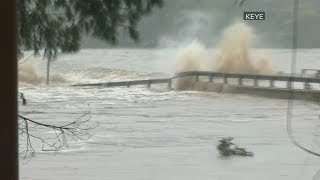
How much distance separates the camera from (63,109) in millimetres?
2025

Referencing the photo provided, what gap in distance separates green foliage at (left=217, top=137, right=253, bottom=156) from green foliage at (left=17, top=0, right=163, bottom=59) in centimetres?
91

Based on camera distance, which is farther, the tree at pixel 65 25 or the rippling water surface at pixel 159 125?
the rippling water surface at pixel 159 125

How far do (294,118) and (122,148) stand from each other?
1072 mm

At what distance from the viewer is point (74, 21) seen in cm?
162

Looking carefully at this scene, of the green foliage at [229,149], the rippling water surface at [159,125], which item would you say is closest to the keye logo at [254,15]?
the rippling water surface at [159,125]

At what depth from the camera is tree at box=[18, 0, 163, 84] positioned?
59.5 inches

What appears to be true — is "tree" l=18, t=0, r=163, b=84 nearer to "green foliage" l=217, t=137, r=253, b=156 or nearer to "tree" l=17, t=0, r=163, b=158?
"tree" l=17, t=0, r=163, b=158

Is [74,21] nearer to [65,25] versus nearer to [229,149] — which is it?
[65,25]

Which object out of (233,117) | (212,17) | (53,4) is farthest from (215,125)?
(53,4)

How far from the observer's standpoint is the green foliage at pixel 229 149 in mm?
2291

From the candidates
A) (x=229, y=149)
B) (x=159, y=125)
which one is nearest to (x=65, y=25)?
(x=229, y=149)

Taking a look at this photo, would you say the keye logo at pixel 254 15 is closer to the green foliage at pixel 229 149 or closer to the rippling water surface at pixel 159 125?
the rippling water surface at pixel 159 125

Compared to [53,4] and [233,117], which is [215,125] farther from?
[53,4]

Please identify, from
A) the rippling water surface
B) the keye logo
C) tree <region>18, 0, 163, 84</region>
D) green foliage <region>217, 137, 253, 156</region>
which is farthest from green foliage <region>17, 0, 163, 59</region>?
green foliage <region>217, 137, 253, 156</region>
